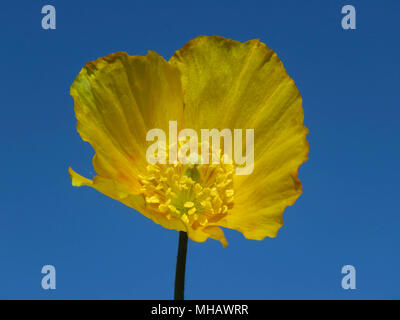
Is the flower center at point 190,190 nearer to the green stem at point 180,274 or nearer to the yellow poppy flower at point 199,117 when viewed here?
the yellow poppy flower at point 199,117

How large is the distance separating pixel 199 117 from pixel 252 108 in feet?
0.73

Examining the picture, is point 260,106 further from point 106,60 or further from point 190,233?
point 190,233

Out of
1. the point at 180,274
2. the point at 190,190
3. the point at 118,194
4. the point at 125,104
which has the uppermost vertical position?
the point at 125,104

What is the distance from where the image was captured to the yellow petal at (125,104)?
5.40 ft

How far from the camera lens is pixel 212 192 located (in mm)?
1765

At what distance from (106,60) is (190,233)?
30.7 inches

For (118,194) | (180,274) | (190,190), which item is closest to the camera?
(180,274)

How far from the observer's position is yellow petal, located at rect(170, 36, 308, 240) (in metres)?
1.60

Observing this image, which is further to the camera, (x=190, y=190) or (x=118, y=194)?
(x=190, y=190)

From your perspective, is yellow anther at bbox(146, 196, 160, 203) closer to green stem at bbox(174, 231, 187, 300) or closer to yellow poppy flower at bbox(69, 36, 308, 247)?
yellow poppy flower at bbox(69, 36, 308, 247)

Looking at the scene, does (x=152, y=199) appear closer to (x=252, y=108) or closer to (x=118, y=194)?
(x=118, y=194)

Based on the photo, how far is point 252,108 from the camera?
186 cm

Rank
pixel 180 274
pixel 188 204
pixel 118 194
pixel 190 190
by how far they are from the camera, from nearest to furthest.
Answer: pixel 180 274
pixel 118 194
pixel 188 204
pixel 190 190

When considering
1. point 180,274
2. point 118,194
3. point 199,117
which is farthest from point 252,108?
point 180,274
